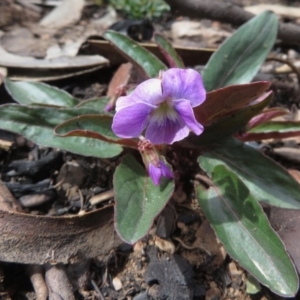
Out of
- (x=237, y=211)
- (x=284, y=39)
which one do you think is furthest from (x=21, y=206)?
(x=284, y=39)

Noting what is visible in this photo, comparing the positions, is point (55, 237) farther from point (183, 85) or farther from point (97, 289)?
point (183, 85)

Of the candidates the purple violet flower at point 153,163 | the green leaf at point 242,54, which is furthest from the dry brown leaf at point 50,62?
the purple violet flower at point 153,163

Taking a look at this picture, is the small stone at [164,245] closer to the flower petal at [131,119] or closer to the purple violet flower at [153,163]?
the purple violet flower at [153,163]

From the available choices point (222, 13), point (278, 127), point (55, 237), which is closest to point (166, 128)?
point (55, 237)

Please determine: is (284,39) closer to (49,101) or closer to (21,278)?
(49,101)

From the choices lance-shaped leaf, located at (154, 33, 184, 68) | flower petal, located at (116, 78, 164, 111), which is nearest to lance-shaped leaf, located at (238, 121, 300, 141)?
lance-shaped leaf, located at (154, 33, 184, 68)
